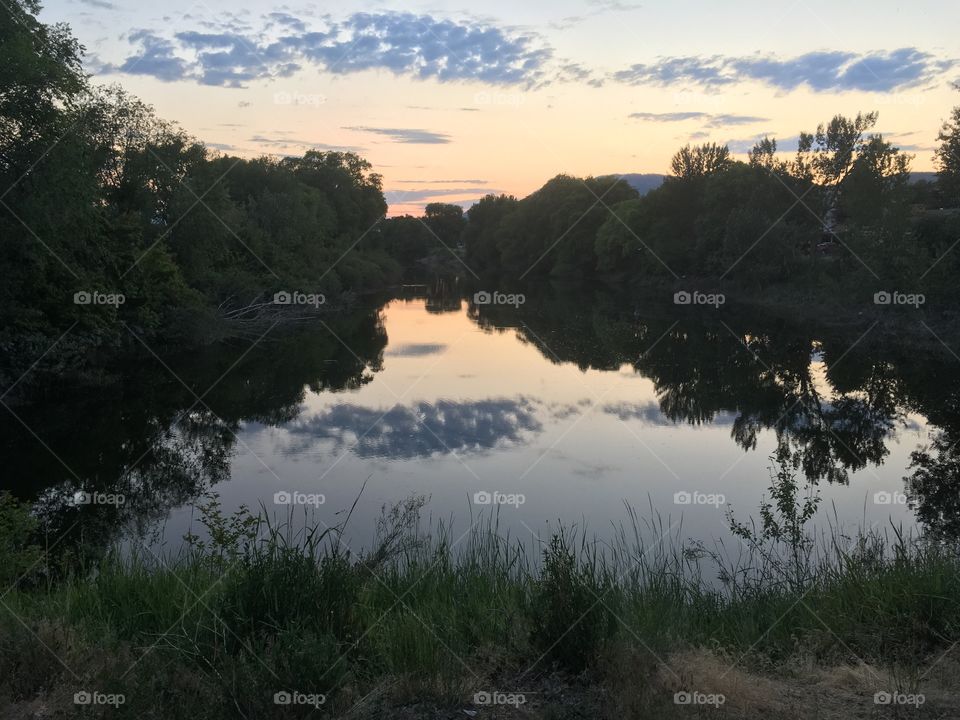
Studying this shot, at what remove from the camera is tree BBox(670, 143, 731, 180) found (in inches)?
2655

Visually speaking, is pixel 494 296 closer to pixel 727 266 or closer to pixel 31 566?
pixel 727 266

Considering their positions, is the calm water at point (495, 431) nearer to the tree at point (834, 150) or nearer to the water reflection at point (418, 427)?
the water reflection at point (418, 427)

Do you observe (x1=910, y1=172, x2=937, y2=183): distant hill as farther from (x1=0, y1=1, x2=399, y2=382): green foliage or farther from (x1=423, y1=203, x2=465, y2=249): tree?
(x1=423, y1=203, x2=465, y2=249): tree

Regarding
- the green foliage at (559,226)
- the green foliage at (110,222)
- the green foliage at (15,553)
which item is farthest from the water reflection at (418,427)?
the green foliage at (559,226)

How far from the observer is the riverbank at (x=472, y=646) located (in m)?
4.21

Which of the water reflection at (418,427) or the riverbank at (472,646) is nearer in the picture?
the riverbank at (472,646)

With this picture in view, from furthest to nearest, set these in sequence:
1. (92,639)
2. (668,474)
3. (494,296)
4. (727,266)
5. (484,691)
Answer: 1. (494,296)
2. (727,266)
3. (668,474)
4. (92,639)
5. (484,691)

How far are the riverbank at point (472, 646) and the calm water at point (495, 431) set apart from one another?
13.6 ft

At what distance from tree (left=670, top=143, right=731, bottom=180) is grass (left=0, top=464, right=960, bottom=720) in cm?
6483

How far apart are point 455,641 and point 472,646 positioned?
0.14 meters

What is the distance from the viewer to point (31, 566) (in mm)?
7684

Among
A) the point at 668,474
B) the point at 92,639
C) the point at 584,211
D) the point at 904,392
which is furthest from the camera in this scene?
the point at 584,211

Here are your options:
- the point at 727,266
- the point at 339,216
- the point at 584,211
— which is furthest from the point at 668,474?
the point at 584,211

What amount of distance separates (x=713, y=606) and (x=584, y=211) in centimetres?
7844
